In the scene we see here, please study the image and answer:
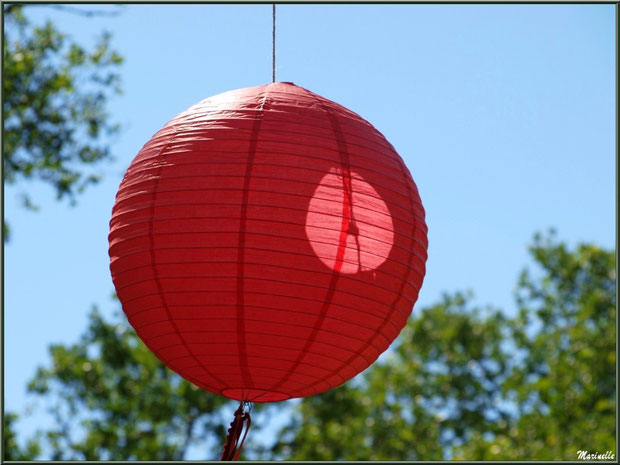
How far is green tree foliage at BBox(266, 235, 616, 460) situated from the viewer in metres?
12.9

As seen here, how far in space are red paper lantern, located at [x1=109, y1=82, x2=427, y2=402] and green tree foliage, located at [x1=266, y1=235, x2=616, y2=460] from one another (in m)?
9.27

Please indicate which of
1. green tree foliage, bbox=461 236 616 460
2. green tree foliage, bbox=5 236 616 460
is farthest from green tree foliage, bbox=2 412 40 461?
green tree foliage, bbox=461 236 616 460

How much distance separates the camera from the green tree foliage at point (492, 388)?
508 inches

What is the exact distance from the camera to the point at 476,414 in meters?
17.4

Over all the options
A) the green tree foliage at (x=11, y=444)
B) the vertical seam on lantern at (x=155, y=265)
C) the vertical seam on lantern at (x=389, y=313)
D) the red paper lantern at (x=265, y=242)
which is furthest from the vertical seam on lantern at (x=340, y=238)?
the green tree foliage at (x=11, y=444)

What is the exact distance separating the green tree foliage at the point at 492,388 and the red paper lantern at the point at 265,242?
927cm

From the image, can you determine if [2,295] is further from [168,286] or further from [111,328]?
[111,328]

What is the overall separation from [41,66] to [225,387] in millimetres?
6100

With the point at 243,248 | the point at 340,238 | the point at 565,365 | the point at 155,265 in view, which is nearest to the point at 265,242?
the point at 243,248

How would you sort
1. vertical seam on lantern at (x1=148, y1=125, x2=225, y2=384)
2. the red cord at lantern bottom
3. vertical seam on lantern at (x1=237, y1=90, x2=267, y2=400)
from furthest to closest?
the red cord at lantern bottom < vertical seam on lantern at (x1=148, y1=125, x2=225, y2=384) < vertical seam on lantern at (x1=237, y1=90, x2=267, y2=400)

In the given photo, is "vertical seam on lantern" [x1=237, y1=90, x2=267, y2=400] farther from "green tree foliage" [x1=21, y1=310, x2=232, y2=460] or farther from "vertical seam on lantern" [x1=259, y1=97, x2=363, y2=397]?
"green tree foliage" [x1=21, y1=310, x2=232, y2=460]

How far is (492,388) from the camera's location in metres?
17.5

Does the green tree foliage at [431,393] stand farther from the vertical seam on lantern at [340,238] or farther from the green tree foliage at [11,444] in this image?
the vertical seam on lantern at [340,238]

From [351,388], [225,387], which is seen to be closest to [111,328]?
[351,388]
